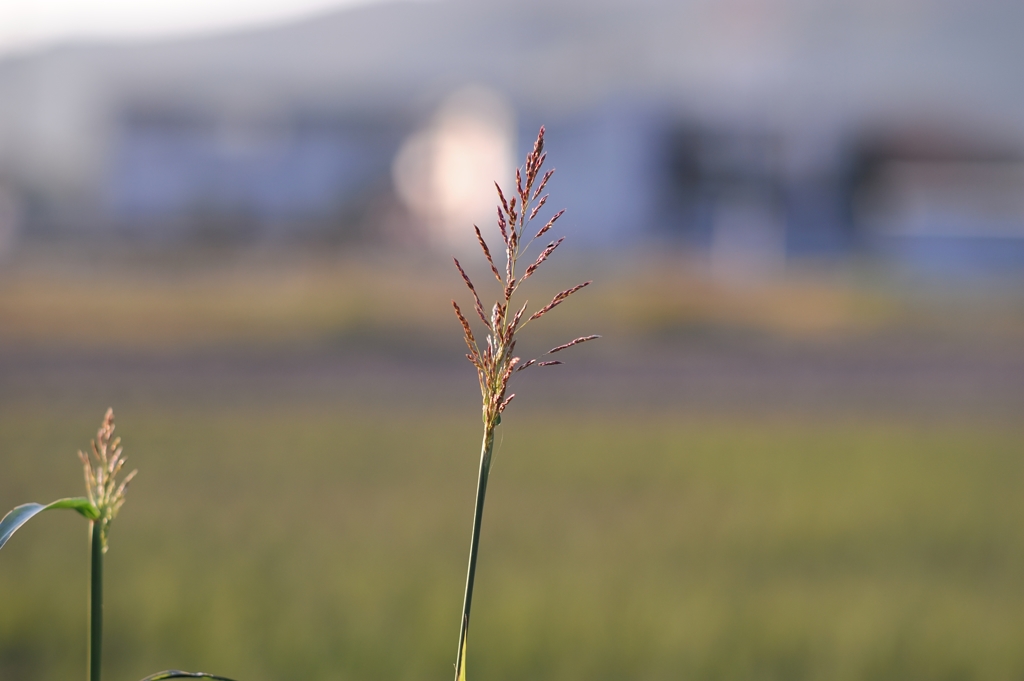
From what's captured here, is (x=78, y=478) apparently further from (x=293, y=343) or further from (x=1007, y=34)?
(x=1007, y=34)

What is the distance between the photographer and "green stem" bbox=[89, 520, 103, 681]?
30.7 inches

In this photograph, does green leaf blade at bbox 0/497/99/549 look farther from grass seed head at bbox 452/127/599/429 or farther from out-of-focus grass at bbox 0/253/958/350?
out-of-focus grass at bbox 0/253/958/350

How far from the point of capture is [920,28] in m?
123

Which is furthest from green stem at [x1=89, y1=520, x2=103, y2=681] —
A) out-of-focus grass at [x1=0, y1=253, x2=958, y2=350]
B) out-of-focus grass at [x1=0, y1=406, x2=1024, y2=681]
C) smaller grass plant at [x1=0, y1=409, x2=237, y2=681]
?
out-of-focus grass at [x1=0, y1=253, x2=958, y2=350]

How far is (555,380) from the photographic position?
51.1 feet

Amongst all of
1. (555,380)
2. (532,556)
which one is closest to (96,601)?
(532,556)

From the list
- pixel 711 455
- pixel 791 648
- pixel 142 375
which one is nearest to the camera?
pixel 791 648

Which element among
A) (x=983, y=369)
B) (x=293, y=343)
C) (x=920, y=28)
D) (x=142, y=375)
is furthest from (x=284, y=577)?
(x=920, y=28)

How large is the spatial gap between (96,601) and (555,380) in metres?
14.8

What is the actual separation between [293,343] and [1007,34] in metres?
128

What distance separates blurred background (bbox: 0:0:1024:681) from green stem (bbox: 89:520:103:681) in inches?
18.8

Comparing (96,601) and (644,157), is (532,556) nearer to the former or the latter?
(96,601)

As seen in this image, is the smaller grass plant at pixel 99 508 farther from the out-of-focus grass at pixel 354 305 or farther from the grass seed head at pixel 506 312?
the out-of-focus grass at pixel 354 305

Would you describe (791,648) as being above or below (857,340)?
below
